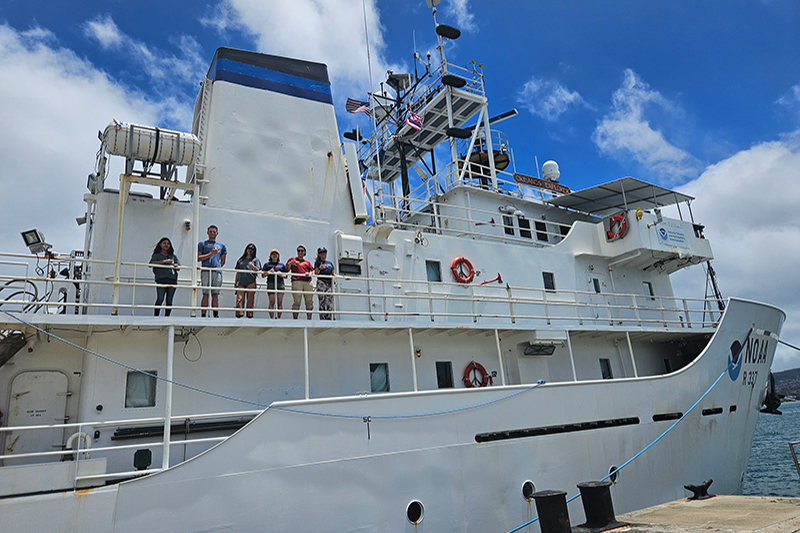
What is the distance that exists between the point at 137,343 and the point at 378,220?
5.19 meters

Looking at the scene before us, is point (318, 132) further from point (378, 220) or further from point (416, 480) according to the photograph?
point (416, 480)

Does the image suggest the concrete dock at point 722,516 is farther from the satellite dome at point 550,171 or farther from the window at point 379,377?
the satellite dome at point 550,171

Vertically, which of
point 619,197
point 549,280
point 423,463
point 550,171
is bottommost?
point 423,463

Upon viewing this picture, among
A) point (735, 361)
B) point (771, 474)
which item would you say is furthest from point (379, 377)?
point (771, 474)

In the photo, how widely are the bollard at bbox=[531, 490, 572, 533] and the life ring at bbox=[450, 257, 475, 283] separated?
5883 mm

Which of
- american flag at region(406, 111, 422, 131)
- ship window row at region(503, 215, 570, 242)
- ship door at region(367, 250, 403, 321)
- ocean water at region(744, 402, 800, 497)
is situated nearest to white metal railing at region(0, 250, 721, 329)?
ship door at region(367, 250, 403, 321)

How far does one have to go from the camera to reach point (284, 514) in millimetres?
7047

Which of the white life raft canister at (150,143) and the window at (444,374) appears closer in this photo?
the white life raft canister at (150,143)

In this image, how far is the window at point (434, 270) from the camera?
11.8 meters

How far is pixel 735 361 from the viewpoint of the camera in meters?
12.8

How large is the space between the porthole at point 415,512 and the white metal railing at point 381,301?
9.80ft

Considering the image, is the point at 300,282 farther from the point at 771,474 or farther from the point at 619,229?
the point at 771,474

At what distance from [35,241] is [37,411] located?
2.51 metres

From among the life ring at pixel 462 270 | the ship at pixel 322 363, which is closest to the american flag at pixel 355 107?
the ship at pixel 322 363
